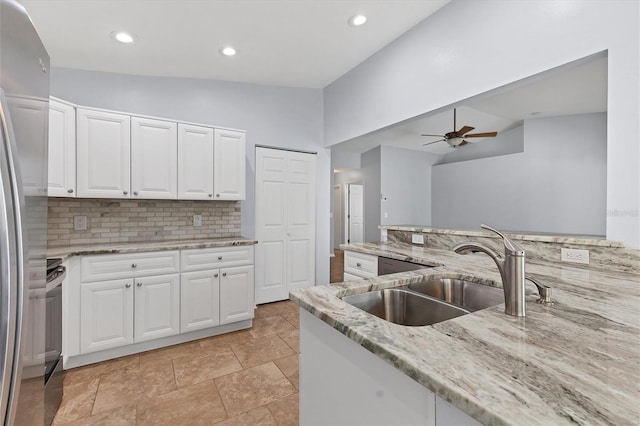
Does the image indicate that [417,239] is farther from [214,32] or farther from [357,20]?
[214,32]

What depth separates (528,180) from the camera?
5688mm

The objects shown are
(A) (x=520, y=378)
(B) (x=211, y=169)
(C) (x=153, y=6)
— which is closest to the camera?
Result: (A) (x=520, y=378)

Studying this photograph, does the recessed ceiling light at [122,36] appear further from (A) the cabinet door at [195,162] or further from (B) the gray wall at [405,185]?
(B) the gray wall at [405,185]

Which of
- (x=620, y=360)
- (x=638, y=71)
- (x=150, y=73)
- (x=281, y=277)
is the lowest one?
(x=281, y=277)

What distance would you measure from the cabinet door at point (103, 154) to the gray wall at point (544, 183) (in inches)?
258

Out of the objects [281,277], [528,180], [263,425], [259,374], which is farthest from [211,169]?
[528,180]

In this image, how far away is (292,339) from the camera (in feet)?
9.07

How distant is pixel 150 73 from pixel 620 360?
13.1 feet

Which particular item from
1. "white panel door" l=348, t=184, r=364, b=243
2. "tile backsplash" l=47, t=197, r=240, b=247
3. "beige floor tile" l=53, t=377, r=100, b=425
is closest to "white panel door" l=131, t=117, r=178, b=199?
"tile backsplash" l=47, t=197, r=240, b=247

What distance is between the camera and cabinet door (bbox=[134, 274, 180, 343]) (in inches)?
96.3

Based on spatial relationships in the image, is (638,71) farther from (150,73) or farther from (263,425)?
(150,73)

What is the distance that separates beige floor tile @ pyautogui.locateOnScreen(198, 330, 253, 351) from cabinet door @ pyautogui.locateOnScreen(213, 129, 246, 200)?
1.43 metres

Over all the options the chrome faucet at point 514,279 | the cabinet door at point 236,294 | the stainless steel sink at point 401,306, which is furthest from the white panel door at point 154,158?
→ the chrome faucet at point 514,279

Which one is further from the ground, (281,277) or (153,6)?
(153,6)
